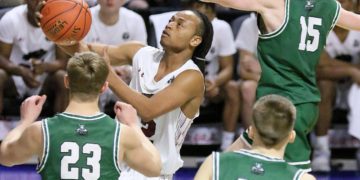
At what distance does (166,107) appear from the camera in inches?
201

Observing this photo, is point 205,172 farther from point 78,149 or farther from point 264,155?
point 78,149

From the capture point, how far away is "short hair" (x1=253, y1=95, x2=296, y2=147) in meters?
3.76

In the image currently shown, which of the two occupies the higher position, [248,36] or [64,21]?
[64,21]

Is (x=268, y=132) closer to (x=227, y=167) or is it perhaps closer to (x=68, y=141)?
(x=227, y=167)

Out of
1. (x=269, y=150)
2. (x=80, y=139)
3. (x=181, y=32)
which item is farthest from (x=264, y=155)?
(x=181, y=32)

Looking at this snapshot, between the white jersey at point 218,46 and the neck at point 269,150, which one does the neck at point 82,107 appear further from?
the white jersey at point 218,46

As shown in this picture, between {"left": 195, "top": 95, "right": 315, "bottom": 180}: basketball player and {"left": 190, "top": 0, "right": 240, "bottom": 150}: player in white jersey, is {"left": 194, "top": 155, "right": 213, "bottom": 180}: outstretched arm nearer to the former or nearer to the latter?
{"left": 195, "top": 95, "right": 315, "bottom": 180}: basketball player

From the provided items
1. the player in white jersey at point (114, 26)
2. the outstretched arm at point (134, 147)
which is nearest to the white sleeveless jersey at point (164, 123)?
the outstretched arm at point (134, 147)

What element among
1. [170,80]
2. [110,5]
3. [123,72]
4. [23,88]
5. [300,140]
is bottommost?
[23,88]

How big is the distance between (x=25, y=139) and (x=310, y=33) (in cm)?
192

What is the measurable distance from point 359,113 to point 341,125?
1.56ft

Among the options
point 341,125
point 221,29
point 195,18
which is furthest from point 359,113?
point 195,18

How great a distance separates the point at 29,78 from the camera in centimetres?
785

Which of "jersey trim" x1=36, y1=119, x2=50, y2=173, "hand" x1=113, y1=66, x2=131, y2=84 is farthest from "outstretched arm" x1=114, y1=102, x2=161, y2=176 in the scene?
"hand" x1=113, y1=66, x2=131, y2=84
